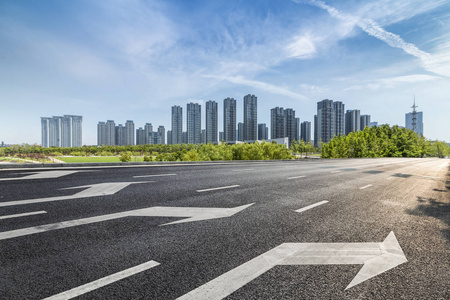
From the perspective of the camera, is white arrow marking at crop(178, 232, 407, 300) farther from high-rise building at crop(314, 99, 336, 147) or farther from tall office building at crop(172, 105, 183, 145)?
tall office building at crop(172, 105, 183, 145)

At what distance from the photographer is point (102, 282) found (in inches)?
81.4

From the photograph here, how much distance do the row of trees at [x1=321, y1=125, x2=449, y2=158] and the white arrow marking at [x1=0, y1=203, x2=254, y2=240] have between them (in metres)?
76.2

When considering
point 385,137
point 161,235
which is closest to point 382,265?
point 161,235

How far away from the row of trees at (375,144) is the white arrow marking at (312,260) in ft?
251

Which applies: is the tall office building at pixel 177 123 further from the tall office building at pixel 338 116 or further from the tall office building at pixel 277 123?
the tall office building at pixel 338 116

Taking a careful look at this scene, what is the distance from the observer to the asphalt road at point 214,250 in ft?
6.73

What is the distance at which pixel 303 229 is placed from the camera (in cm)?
371

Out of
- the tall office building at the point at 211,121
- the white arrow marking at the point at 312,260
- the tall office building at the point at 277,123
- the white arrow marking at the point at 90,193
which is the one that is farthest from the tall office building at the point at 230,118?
the white arrow marking at the point at 312,260

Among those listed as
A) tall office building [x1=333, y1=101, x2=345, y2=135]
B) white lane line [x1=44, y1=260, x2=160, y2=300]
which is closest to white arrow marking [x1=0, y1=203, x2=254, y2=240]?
white lane line [x1=44, y1=260, x2=160, y2=300]

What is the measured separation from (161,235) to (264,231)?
61.6 inches

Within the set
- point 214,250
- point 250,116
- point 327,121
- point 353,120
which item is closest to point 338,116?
point 327,121

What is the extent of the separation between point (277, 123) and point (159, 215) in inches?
6549

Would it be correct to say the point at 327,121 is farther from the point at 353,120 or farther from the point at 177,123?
the point at 177,123

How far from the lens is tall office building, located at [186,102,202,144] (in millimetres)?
170375
